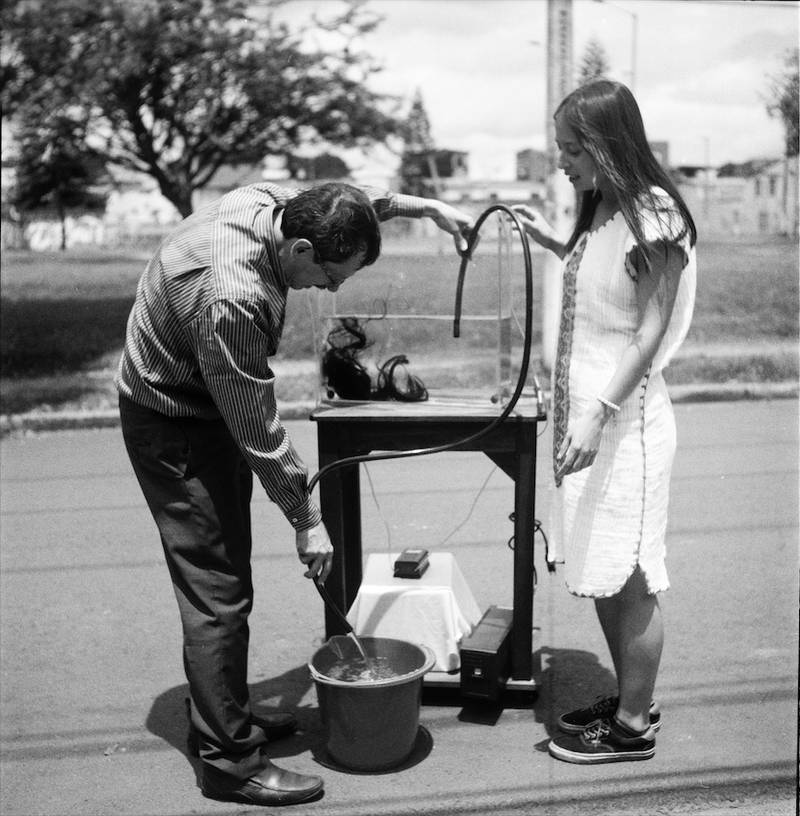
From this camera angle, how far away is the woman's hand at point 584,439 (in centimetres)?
300

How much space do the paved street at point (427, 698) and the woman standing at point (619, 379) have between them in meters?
0.27

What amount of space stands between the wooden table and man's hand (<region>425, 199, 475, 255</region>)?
0.57 meters

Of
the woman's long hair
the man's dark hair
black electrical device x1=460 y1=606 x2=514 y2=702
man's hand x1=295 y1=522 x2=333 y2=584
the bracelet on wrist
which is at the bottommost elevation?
black electrical device x1=460 y1=606 x2=514 y2=702

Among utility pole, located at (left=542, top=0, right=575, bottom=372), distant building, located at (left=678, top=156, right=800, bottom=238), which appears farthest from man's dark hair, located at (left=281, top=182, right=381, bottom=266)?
distant building, located at (left=678, top=156, right=800, bottom=238)

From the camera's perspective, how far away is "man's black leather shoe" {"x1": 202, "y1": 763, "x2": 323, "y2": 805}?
9.86 ft

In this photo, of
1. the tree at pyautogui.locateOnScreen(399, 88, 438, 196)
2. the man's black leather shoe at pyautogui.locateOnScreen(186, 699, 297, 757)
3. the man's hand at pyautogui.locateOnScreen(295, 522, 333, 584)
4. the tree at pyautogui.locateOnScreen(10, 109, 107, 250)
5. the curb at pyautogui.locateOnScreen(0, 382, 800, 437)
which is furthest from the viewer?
the tree at pyautogui.locateOnScreen(399, 88, 438, 196)

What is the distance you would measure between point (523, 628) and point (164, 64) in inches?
392

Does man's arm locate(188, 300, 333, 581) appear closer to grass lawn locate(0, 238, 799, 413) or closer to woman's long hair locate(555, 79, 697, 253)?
woman's long hair locate(555, 79, 697, 253)

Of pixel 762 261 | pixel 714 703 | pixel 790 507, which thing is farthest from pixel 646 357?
pixel 762 261

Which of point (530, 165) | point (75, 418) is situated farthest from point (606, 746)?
point (530, 165)

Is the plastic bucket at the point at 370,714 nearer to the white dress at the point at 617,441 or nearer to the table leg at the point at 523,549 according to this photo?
the table leg at the point at 523,549

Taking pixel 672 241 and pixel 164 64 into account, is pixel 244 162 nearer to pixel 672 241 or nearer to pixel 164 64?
pixel 164 64

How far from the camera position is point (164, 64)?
39.1 ft

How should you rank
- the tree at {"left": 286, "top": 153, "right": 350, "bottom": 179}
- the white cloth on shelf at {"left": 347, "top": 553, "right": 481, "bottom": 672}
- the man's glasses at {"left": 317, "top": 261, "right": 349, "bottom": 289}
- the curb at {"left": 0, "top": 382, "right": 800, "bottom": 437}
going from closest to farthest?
1. the man's glasses at {"left": 317, "top": 261, "right": 349, "bottom": 289}
2. the white cloth on shelf at {"left": 347, "top": 553, "right": 481, "bottom": 672}
3. the curb at {"left": 0, "top": 382, "right": 800, "bottom": 437}
4. the tree at {"left": 286, "top": 153, "right": 350, "bottom": 179}
